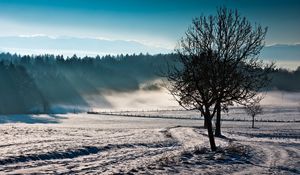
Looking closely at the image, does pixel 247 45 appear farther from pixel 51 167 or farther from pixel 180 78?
pixel 51 167

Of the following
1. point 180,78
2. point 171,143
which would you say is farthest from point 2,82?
point 180,78

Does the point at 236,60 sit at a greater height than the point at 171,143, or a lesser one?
greater

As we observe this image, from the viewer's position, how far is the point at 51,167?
64.5 ft

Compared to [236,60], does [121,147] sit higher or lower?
lower

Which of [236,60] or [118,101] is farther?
[118,101]

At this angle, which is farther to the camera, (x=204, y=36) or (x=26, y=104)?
(x=26, y=104)

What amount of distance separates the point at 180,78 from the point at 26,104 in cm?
10403

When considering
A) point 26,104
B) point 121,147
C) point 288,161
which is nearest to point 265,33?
point 288,161

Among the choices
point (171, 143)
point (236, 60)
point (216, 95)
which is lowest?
point (171, 143)

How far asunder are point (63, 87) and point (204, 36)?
164626 mm

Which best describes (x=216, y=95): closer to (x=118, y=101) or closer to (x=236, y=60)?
(x=236, y=60)

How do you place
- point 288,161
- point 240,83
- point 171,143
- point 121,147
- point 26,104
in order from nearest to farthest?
point 288,161
point 240,83
point 121,147
point 171,143
point 26,104

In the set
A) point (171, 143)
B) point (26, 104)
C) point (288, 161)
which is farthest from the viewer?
point (26, 104)

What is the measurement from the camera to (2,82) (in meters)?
125
